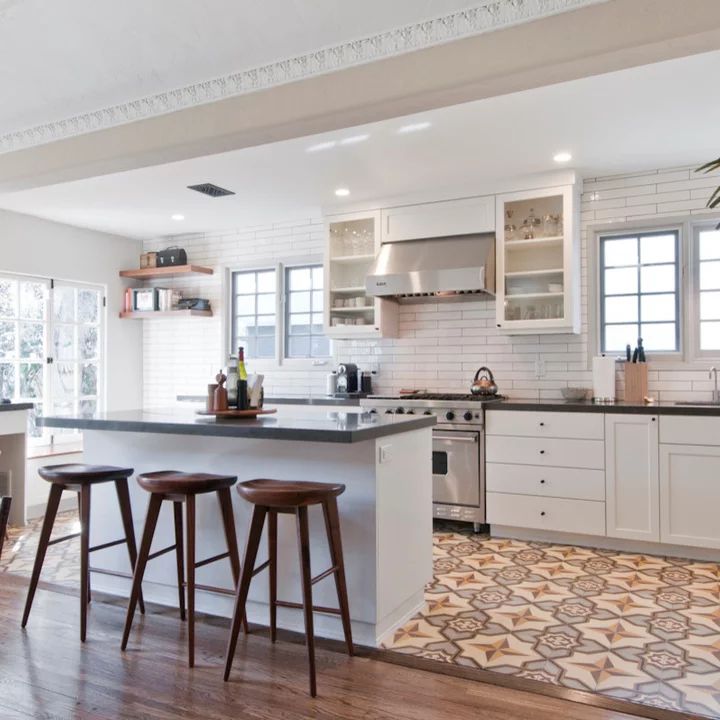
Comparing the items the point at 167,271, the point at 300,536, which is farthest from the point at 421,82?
the point at 167,271

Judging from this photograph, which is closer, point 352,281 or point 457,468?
point 457,468

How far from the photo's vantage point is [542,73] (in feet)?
8.13

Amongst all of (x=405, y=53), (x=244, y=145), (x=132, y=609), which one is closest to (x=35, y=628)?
(x=132, y=609)

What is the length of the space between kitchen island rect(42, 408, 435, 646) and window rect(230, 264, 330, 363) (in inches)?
110

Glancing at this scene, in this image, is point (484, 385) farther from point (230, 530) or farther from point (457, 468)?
point (230, 530)

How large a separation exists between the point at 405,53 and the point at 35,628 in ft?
9.75

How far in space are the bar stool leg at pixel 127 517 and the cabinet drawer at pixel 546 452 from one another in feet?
8.00

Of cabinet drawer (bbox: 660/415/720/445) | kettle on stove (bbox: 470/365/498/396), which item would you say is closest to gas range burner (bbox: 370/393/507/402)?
kettle on stove (bbox: 470/365/498/396)

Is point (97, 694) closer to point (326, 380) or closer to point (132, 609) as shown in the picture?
point (132, 609)

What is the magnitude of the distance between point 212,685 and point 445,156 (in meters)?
3.34

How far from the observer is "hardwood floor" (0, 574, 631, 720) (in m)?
2.25

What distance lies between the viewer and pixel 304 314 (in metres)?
6.20

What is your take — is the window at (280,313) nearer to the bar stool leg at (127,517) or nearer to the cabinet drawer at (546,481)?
the cabinet drawer at (546,481)

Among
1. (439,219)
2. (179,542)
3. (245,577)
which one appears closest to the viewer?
(245,577)
